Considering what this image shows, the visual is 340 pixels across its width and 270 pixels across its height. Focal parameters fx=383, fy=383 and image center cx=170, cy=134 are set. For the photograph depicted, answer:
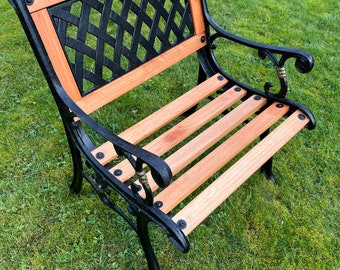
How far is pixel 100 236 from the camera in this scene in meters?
2.18

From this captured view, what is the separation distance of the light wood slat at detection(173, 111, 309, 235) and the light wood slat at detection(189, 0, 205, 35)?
0.76 meters

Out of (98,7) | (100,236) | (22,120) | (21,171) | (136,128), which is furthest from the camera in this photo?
(22,120)

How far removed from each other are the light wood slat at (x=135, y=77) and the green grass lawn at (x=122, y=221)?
71 cm

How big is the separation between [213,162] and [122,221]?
74 centimetres

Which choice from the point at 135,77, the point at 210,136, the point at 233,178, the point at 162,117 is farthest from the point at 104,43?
the point at 233,178

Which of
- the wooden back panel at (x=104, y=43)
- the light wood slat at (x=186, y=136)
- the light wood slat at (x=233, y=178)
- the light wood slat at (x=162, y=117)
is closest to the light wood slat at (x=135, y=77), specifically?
the wooden back panel at (x=104, y=43)

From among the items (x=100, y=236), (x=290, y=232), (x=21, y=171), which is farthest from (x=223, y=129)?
(x=21, y=171)

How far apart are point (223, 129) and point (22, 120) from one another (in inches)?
61.8

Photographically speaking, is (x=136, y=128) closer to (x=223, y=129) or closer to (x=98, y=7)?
(x=223, y=129)

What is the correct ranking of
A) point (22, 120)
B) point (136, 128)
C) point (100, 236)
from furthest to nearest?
point (22, 120)
point (100, 236)
point (136, 128)

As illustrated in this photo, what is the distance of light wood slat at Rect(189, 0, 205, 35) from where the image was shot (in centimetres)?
223

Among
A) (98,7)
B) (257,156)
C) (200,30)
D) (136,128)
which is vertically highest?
(98,7)

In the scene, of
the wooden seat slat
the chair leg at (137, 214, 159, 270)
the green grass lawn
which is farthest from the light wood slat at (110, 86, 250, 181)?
the green grass lawn

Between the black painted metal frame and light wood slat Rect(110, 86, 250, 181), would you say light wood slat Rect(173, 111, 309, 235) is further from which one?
light wood slat Rect(110, 86, 250, 181)
